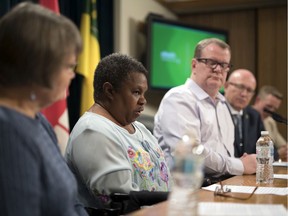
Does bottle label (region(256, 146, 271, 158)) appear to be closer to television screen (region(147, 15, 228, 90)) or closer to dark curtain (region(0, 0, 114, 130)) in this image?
dark curtain (region(0, 0, 114, 130))

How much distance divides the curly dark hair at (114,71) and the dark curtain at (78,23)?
1364 mm

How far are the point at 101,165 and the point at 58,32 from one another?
597 millimetres

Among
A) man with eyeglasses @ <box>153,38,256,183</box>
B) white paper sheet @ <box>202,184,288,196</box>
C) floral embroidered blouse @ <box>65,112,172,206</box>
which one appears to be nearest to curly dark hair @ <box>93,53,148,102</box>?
floral embroidered blouse @ <box>65,112,172,206</box>

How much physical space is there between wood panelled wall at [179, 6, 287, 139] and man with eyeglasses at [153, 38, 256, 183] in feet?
9.23

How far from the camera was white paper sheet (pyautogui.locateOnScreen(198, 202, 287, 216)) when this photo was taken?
118cm

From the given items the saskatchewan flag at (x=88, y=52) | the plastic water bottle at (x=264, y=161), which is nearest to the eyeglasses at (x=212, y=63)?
the plastic water bottle at (x=264, y=161)

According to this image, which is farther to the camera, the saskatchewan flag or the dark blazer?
the saskatchewan flag

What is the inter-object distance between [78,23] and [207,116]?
1628 mm

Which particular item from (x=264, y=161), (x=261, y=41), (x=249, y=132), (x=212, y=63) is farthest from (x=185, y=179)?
(x=261, y=41)

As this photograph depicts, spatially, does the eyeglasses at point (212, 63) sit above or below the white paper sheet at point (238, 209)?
above

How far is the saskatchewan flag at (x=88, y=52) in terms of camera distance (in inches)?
145

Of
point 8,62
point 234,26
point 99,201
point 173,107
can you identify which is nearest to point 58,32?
point 8,62

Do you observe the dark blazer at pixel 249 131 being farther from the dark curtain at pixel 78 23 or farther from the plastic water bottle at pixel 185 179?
the plastic water bottle at pixel 185 179

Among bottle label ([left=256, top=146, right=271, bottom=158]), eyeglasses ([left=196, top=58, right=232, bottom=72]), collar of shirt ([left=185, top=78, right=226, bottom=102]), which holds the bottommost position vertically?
bottle label ([left=256, top=146, right=271, bottom=158])
